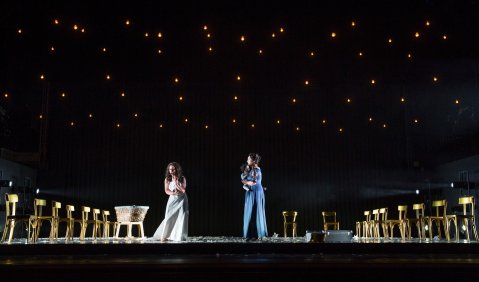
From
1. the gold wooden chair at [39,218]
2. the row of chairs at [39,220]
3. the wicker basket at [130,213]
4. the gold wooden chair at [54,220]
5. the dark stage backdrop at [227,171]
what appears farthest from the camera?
the dark stage backdrop at [227,171]

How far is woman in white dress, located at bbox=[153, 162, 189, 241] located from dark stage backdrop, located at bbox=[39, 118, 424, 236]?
3.38 meters

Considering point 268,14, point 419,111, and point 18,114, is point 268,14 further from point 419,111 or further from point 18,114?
point 18,114

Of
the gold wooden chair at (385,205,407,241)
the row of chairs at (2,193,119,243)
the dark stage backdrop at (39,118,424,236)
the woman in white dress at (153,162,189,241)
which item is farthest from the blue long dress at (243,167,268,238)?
the dark stage backdrop at (39,118,424,236)

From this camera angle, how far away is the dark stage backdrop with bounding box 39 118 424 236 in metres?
11.0

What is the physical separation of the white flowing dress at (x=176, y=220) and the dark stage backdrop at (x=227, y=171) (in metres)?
3.42

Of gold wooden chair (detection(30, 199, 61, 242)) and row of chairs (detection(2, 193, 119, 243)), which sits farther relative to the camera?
gold wooden chair (detection(30, 199, 61, 242))

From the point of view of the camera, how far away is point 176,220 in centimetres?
757

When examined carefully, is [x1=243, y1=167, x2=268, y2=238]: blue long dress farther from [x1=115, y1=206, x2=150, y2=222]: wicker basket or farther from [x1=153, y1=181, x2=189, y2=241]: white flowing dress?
[x1=115, y1=206, x2=150, y2=222]: wicker basket

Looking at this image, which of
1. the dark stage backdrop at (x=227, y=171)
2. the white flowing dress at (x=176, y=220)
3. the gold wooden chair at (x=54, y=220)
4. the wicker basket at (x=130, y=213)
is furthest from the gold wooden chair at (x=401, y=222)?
the gold wooden chair at (x=54, y=220)

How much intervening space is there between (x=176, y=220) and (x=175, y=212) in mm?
122

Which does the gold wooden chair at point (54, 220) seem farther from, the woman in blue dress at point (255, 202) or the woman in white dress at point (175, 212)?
the woman in blue dress at point (255, 202)

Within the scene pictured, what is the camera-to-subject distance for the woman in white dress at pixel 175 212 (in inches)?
295

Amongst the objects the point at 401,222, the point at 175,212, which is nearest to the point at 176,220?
the point at 175,212
